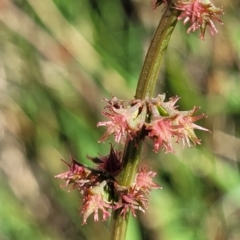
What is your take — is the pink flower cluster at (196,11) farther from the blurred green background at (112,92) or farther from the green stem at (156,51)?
the blurred green background at (112,92)

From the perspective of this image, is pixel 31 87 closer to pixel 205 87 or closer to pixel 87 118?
pixel 87 118

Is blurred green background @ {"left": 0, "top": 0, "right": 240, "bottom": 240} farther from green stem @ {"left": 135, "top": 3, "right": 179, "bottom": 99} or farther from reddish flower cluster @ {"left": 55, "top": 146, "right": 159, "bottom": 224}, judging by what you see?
green stem @ {"left": 135, "top": 3, "right": 179, "bottom": 99}

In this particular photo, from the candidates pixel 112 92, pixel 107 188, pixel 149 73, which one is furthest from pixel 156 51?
pixel 112 92

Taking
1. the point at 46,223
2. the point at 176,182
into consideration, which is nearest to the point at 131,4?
the point at 176,182

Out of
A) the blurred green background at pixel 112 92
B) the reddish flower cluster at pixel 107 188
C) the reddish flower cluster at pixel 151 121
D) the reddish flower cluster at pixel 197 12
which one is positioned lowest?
the reddish flower cluster at pixel 107 188

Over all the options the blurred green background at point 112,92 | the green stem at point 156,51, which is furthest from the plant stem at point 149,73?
the blurred green background at point 112,92

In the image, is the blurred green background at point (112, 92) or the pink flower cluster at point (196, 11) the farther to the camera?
the blurred green background at point (112, 92)

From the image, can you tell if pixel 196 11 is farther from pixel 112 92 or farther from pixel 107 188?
pixel 112 92
